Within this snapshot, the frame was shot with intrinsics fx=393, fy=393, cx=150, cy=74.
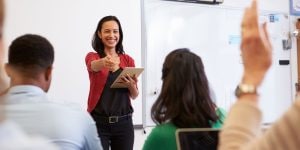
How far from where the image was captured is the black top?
2.67 metres

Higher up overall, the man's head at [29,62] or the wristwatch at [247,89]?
the man's head at [29,62]

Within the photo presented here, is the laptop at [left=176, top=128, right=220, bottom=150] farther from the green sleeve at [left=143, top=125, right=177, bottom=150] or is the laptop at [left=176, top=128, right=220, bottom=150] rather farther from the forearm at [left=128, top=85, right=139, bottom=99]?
the forearm at [left=128, top=85, right=139, bottom=99]

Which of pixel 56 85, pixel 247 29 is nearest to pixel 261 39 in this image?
pixel 247 29

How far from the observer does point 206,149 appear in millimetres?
1074

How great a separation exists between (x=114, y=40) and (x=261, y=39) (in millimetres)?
2262

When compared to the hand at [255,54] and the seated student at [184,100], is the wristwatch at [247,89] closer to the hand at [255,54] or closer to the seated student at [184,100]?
the hand at [255,54]

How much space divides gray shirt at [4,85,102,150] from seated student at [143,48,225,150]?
0.88 ft

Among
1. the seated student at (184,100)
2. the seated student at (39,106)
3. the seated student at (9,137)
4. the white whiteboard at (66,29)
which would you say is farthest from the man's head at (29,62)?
the white whiteboard at (66,29)

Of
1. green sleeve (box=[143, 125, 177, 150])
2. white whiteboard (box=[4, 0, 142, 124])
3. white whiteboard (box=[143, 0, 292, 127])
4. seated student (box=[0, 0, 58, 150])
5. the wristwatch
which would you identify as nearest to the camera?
seated student (box=[0, 0, 58, 150])

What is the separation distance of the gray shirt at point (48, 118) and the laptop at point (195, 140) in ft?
1.33

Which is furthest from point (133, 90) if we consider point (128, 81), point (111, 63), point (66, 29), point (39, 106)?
point (39, 106)

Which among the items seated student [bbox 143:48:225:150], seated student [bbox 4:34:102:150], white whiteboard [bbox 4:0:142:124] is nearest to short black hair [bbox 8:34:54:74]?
seated student [bbox 4:34:102:150]

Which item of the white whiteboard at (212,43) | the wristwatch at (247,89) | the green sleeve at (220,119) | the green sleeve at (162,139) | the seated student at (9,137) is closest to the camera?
the seated student at (9,137)

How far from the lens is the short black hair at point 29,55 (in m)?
1.53
